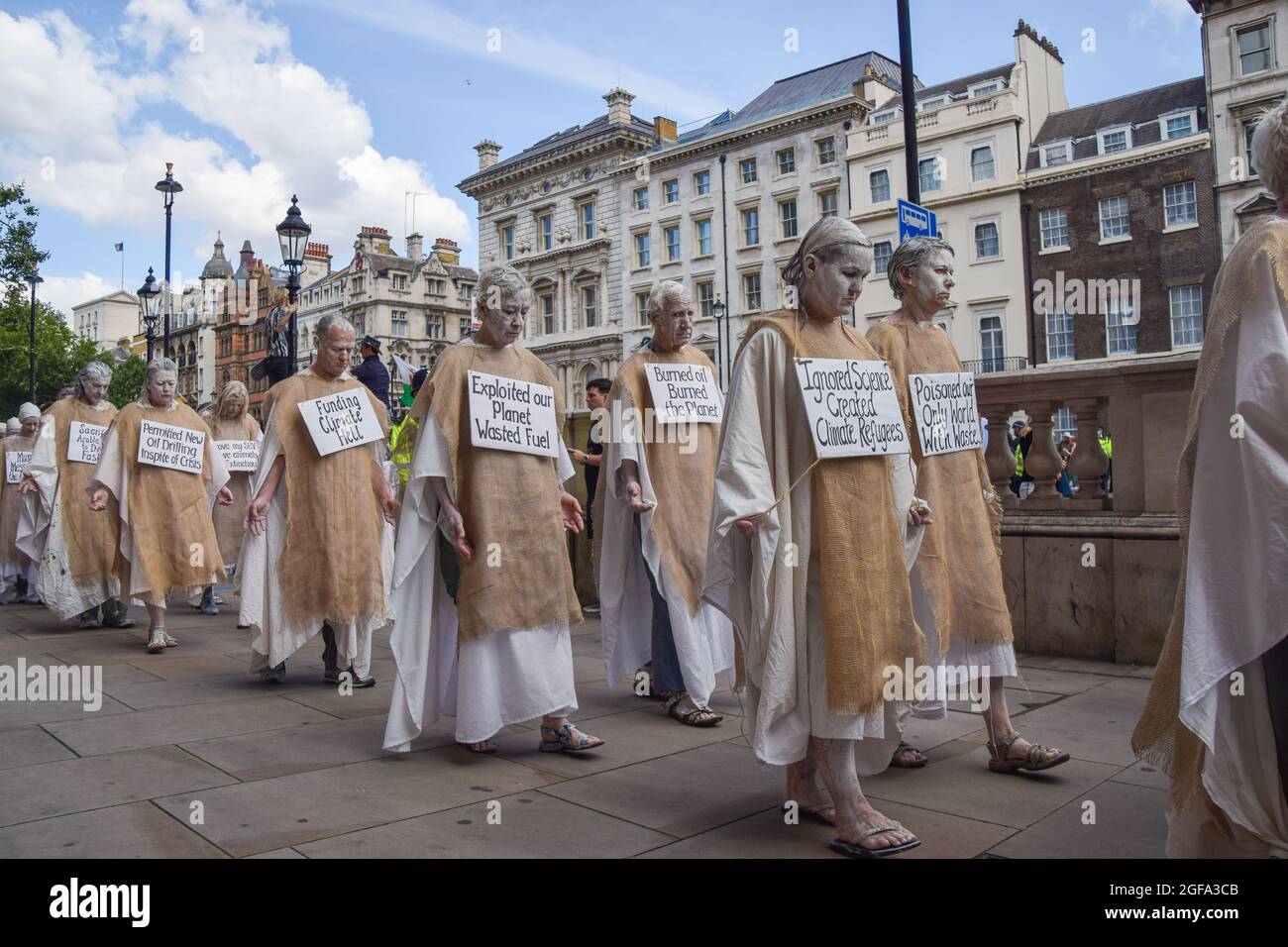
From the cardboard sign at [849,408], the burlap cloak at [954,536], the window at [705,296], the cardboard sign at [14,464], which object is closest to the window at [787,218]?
the window at [705,296]

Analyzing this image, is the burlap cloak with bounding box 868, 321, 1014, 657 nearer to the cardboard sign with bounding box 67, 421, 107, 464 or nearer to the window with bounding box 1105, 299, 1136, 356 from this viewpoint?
the cardboard sign with bounding box 67, 421, 107, 464

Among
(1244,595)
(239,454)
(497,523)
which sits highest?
(239,454)

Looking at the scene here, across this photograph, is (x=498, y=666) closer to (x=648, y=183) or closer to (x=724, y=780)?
(x=724, y=780)

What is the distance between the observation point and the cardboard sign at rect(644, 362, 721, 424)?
587 centimetres

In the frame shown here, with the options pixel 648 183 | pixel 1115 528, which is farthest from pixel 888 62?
pixel 1115 528

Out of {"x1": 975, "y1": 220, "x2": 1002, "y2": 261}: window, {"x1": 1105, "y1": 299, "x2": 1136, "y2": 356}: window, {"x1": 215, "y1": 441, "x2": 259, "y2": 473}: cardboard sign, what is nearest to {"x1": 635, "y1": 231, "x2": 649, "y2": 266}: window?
{"x1": 975, "y1": 220, "x2": 1002, "y2": 261}: window

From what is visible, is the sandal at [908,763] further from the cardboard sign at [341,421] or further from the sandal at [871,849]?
the cardboard sign at [341,421]

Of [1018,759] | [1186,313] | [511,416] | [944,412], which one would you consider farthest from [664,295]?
[1186,313]

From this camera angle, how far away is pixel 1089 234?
111 feet

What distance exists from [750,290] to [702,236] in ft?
13.3

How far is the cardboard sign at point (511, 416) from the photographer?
4.76 meters

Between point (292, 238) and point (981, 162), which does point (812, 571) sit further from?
point (981, 162)

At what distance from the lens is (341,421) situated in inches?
250
